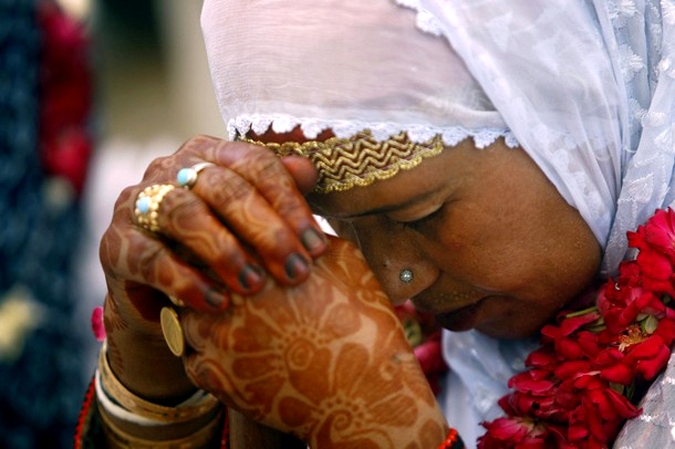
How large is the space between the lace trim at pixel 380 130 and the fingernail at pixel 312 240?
7.7 inches

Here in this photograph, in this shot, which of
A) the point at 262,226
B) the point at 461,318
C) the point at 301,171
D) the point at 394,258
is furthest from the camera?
the point at 461,318

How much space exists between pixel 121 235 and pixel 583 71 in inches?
29.1

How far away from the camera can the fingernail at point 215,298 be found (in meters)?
1.52

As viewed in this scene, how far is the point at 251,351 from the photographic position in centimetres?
155

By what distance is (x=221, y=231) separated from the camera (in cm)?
150

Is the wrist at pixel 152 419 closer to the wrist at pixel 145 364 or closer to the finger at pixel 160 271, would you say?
the wrist at pixel 145 364

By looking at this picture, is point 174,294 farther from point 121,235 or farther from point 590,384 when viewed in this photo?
point 590,384

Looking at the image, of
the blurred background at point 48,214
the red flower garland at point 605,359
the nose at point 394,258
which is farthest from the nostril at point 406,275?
the blurred background at point 48,214

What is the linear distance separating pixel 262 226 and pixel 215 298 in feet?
0.40

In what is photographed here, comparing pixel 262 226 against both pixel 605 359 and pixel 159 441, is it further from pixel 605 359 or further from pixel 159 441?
pixel 159 441

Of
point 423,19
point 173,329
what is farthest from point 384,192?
point 173,329

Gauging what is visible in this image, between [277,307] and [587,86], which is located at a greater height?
[587,86]

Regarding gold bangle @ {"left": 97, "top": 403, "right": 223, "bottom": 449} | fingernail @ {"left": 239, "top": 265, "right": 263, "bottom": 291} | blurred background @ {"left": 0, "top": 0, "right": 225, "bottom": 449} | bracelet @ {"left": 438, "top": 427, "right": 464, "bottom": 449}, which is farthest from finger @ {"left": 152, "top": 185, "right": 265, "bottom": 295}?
blurred background @ {"left": 0, "top": 0, "right": 225, "bottom": 449}

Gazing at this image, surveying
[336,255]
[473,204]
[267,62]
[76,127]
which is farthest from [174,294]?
[76,127]
